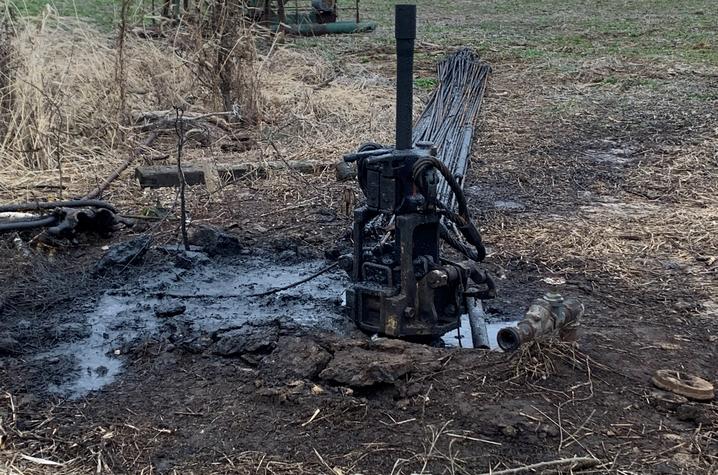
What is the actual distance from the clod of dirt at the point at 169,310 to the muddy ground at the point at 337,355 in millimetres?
19

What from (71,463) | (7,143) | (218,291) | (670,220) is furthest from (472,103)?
(71,463)

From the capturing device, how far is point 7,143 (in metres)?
7.57

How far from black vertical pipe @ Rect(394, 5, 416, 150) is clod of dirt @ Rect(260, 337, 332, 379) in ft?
3.16

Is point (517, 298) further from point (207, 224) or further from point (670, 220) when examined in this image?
point (207, 224)

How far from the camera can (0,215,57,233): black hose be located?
560 centimetres

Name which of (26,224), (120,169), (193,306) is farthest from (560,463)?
(120,169)

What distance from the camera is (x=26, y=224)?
5684 millimetres

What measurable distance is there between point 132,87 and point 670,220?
5.67m

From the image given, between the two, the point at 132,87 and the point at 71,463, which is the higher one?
the point at 132,87

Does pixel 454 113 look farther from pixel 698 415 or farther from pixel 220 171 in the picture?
pixel 698 415

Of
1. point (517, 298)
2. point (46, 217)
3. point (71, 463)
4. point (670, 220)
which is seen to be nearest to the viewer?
point (71, 463)

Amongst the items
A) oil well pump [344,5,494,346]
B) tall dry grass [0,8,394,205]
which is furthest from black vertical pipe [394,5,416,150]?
tall dry grass [0,8,394,205]

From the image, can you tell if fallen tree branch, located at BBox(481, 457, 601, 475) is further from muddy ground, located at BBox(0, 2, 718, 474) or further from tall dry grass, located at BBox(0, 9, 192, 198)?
tall dry grass, located at BBox(0, 9, 192, 198)

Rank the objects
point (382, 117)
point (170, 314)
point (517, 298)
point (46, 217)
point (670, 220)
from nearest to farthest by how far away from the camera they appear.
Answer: point (170, 314) → point (517, 298) → point (46, 217) → point (670, 220) → point (382, 117)
